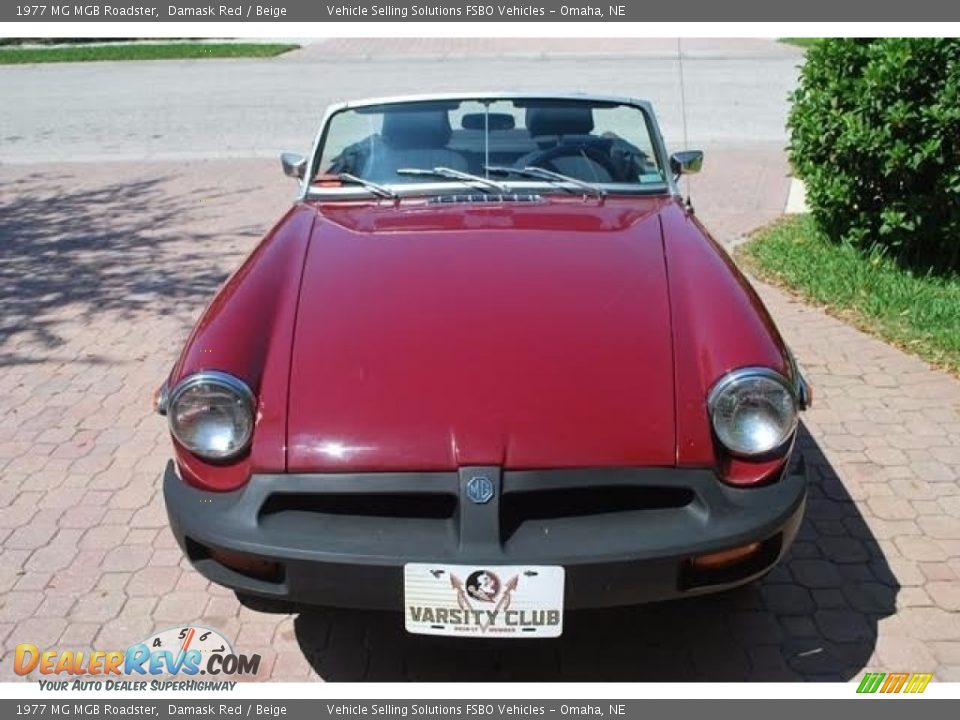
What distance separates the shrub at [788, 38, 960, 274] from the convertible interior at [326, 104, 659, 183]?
8.35 feet

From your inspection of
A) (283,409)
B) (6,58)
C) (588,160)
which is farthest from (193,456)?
(6,58)

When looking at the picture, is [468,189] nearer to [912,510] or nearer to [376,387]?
[376,387]

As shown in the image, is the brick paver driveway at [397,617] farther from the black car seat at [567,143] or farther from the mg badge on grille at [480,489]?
the black car seat at [567,143]

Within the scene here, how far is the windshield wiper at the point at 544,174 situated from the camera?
384 cm

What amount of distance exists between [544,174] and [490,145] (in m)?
0.28

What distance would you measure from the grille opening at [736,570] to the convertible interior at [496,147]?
6.16ft

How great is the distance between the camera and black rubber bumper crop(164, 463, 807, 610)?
2.36 meters

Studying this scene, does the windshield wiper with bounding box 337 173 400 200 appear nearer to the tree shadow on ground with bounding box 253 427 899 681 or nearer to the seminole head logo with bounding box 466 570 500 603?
the tree shadow on ground with bounding box 253 427 899 681

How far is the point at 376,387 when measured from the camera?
103 inches

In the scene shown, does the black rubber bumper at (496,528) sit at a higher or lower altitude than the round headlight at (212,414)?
lower

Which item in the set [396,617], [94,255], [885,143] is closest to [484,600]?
[396,617]

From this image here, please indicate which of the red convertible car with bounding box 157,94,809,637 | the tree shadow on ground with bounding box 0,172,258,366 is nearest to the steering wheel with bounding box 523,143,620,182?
the red convertible car with bounding box 157,94,809,637

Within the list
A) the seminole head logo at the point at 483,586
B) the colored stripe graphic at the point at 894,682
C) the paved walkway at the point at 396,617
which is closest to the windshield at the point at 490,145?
the paved walkway at the point at 396,617

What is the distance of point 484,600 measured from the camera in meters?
2.39
